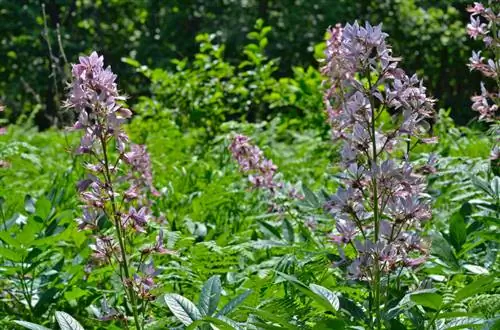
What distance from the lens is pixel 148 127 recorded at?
701 centimetres

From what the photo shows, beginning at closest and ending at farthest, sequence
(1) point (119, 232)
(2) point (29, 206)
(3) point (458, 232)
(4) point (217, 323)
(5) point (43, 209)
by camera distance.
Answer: (4) point (217, 323)
(1) point (119, 232)
(3) point (458, 232)
(5) point (43, 209)
(2) point (29, 206)

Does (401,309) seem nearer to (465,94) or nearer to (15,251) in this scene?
(15,251)

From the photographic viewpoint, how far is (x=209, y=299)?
1897 mm

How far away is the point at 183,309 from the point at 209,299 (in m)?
0.07

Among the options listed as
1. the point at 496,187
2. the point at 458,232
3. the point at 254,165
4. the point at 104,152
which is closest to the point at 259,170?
the point at 254,165

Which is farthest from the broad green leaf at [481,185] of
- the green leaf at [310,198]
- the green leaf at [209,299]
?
the green leaf at [209,299]

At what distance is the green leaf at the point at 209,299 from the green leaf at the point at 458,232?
1.04m

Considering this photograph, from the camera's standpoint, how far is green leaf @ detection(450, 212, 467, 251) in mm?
2664

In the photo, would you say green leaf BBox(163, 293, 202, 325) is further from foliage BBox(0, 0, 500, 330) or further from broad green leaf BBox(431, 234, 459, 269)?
broad green leaf BBox(431, 234, 459, 269)

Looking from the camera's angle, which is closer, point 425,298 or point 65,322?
point 425,298

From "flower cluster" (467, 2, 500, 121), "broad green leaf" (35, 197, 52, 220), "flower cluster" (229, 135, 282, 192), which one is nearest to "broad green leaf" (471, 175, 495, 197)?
"flower cluster" (467, 2, 500, 121)

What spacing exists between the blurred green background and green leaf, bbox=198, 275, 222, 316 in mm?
13393

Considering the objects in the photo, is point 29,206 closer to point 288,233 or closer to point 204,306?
point 288,233

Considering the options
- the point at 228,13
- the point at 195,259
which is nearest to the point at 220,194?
the point at 195,259
